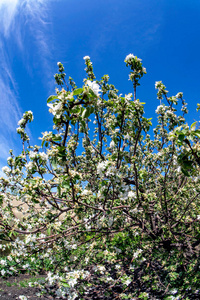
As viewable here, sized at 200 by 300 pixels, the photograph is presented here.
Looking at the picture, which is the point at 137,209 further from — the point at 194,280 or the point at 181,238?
the point at 194,280

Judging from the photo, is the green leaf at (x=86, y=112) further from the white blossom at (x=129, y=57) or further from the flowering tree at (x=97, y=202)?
the white blossom at (x=129, y=57)

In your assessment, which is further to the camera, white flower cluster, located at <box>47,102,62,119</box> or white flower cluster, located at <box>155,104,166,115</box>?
white flower cluster, located at <box>155,104,166,115</box>

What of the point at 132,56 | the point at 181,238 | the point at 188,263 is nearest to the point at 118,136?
the point at 132,56

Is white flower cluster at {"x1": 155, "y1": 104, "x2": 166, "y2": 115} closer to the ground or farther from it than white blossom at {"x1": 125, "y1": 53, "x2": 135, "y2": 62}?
farther from it

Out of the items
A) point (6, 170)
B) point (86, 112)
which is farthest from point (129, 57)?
point (6, 170)

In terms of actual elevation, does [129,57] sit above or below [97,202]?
above

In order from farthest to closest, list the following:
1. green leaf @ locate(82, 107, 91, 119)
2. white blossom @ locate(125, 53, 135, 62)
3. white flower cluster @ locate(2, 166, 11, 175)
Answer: white flower cluster @ locate(2, 166, 11, 175), white blossom @ locate(125, 53, 135, 62), green leaf @ locate(82, 107, 91, 119)

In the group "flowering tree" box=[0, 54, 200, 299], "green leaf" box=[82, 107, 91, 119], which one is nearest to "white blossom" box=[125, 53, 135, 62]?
"flowering tree" box=[0, 54, 200, 299]

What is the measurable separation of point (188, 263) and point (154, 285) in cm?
95

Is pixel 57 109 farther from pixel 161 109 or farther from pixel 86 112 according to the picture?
pixel 161 109

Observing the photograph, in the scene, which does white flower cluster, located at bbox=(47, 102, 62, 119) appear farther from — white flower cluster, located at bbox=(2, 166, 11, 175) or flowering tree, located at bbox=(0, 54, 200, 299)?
white flower cluster, located at bbox=(2, 166, 11, 175)

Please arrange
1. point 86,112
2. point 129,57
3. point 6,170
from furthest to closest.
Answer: point 6,170 → point 129,57 → point 86,112

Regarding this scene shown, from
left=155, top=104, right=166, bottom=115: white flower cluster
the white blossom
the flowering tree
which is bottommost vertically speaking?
the flowering tree

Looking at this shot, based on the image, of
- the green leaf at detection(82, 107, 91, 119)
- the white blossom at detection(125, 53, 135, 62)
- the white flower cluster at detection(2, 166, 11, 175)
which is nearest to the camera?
the green leaf at detection(82, 107, 91, 119)
